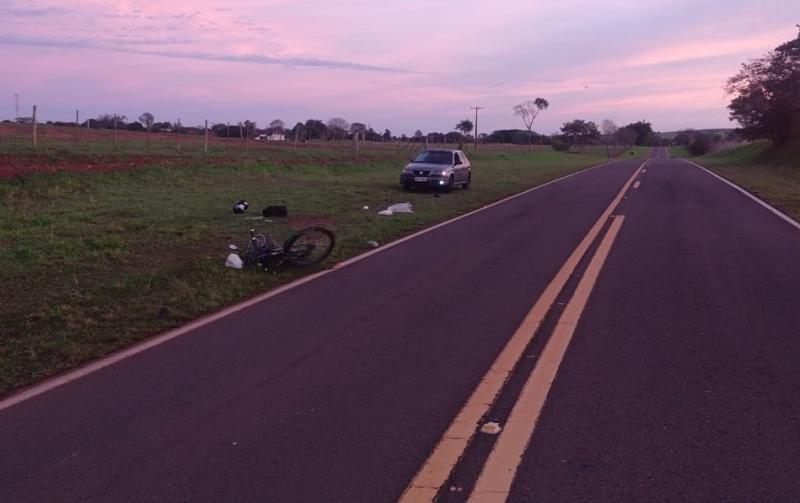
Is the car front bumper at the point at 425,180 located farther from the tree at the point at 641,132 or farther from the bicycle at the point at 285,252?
the tree at the point at 641,132

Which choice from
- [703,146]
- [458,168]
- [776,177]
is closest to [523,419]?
[458,168]

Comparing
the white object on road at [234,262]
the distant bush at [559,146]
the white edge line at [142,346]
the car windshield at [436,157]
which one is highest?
the distant bush at [559,146]

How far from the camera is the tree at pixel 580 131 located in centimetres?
13838

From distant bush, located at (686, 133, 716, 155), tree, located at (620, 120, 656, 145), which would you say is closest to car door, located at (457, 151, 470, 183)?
distant bush, located at (686, 133, 716, 155)

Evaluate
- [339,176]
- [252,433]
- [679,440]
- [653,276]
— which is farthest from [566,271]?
[339,176]

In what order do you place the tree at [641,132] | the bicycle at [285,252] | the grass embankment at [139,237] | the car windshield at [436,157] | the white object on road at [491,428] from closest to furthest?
the white object on road at [491,428], the grass embankment at [139,237], the bicycle at [285,252], the car windshield at [436,157], the tree at [641,132]

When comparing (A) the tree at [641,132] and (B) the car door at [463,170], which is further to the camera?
(A) the tree at [641,132]

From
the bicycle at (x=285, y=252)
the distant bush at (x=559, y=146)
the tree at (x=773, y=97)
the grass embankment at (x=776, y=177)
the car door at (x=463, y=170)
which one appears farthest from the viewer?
the distant bush at (x=559, y=146)

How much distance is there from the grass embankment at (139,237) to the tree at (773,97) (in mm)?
28452

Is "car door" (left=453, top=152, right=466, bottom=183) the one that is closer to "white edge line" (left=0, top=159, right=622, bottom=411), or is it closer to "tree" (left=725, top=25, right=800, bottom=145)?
"white edge line" (left=0, top=159, right=622, bottom=411)

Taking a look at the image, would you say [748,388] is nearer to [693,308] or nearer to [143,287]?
[693,308]

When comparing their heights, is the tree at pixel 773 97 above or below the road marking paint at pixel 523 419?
above

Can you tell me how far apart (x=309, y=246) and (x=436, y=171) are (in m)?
14.2


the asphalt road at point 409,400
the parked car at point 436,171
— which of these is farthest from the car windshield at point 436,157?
the asphalt road at point 409,400
